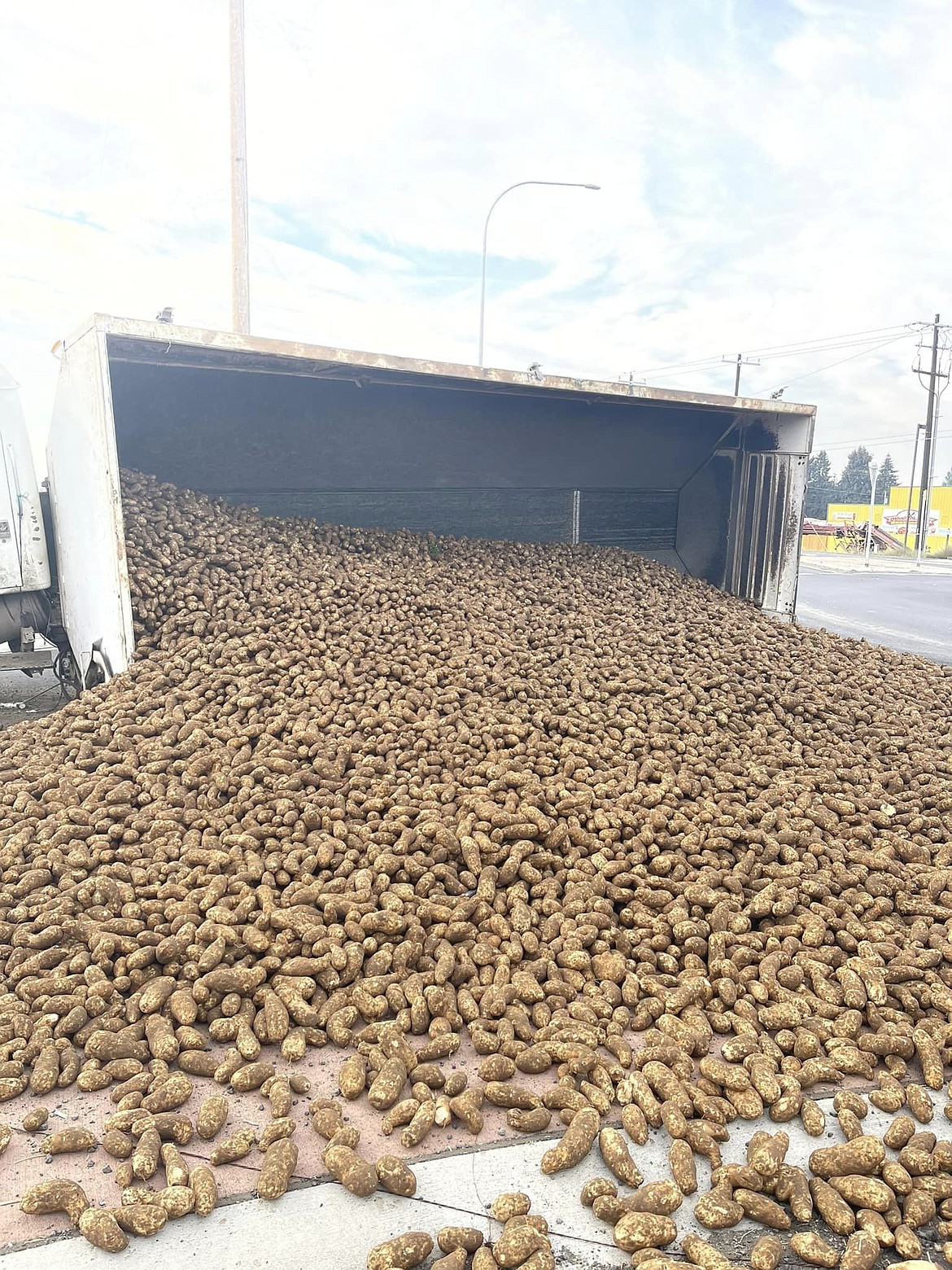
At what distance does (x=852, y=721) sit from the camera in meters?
4.92

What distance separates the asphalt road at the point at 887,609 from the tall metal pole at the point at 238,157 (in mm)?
7532

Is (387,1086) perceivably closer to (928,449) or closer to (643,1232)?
(643,1232)

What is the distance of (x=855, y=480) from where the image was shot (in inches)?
3194

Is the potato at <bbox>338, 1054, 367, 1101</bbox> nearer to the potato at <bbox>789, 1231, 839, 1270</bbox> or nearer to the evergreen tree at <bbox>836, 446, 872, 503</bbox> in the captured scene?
the potato at <bbox>789, 1231, 839, 1270</bbox>

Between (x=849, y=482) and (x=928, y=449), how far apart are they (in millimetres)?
54431

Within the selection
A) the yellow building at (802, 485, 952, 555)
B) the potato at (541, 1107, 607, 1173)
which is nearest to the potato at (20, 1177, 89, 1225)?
the potato at (541, 1107, 607, 1173)

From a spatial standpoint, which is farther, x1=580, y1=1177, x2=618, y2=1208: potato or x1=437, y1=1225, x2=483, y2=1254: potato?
x1=580, y1=1177, x2=618, y2=1208: potato

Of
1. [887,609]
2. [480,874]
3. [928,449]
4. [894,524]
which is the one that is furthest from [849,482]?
[480,874]

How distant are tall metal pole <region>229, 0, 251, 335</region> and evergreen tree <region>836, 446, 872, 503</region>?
76643 millimetres

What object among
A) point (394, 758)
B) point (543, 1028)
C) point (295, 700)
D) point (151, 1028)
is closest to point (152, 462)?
point (295, 700)

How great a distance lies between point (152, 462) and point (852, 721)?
205 inches

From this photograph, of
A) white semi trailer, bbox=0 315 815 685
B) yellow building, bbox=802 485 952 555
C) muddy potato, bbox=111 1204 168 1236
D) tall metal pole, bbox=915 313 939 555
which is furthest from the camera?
yellow building, bbox=802 485 952 555

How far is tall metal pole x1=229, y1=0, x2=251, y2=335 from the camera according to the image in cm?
911

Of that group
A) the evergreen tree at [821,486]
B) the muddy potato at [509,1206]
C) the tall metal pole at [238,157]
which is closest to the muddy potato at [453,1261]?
the muddy potato at [509,1206]
